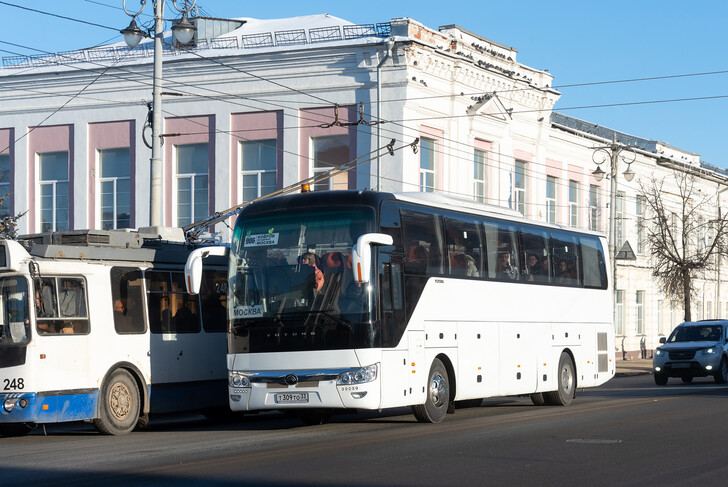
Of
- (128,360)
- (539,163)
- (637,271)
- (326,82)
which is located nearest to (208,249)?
(128,360)

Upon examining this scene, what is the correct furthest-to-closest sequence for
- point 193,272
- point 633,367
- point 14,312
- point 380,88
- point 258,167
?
point 633,367, point 258,167, point 380,88, point 193,272, point 14,312

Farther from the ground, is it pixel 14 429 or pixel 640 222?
pixel 640 222

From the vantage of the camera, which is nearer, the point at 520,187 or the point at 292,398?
the point at 292,398

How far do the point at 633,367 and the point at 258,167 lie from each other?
17663 mm

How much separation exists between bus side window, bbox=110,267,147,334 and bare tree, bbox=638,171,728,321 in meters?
34.4

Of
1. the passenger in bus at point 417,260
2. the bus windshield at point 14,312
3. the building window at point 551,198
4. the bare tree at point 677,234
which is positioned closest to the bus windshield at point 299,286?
the passenger in bus at point 417,260

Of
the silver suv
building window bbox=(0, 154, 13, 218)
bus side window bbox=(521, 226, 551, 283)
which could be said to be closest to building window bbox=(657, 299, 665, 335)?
the silver suv

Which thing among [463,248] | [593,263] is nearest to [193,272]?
[463,248]

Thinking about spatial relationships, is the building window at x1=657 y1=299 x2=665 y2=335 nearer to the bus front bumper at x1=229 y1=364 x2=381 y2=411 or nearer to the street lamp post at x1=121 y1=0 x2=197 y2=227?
the street lamp post at x1=121 y1=0 x2=197 y2=227

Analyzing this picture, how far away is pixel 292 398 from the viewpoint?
16.1m

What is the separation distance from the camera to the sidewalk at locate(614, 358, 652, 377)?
41.5 meters

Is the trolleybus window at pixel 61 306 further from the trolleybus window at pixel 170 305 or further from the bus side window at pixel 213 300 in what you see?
the bus side window at pixel 213 300

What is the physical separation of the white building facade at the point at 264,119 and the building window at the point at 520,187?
0.08 metres

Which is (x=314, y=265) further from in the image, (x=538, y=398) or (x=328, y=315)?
(x=538, y=398)
